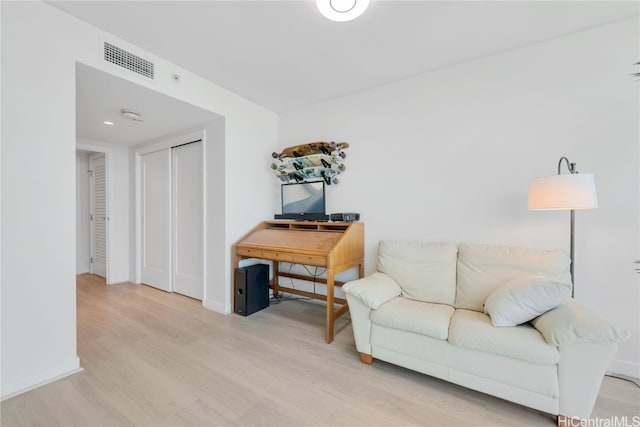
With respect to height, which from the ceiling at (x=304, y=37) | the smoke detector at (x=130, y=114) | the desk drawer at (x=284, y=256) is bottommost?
the desk drawer at (x=284, y=256)

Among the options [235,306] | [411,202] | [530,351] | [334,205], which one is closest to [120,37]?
[334,205]

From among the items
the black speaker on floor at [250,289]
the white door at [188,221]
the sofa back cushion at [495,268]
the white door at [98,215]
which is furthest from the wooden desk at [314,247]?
the white door at [98,215]

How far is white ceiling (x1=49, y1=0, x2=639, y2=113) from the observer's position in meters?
1.76

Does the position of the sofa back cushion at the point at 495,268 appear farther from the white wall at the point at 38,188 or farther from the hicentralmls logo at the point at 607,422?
the white wall at the point at 38,188

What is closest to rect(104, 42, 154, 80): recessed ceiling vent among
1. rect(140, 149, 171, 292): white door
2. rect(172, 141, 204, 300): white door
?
rect(172, 141, 204, 300): white door

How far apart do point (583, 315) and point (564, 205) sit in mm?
638

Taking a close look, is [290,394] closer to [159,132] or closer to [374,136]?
[374,136]

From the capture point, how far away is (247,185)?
319 cm

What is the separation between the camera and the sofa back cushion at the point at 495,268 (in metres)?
1.86

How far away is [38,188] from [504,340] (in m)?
3.01

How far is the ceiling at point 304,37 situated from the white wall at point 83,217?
97.4 inches

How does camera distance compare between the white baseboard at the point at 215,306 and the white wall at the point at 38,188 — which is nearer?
the white wall at the point at 38,188

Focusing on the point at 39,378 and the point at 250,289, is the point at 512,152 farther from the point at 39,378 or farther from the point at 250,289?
the point at 39,378

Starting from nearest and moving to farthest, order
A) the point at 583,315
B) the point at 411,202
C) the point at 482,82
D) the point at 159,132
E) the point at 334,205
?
the point at 583,315, the point at 482,82, the point at 411,202, the point at 334,205, the point at 159,132
